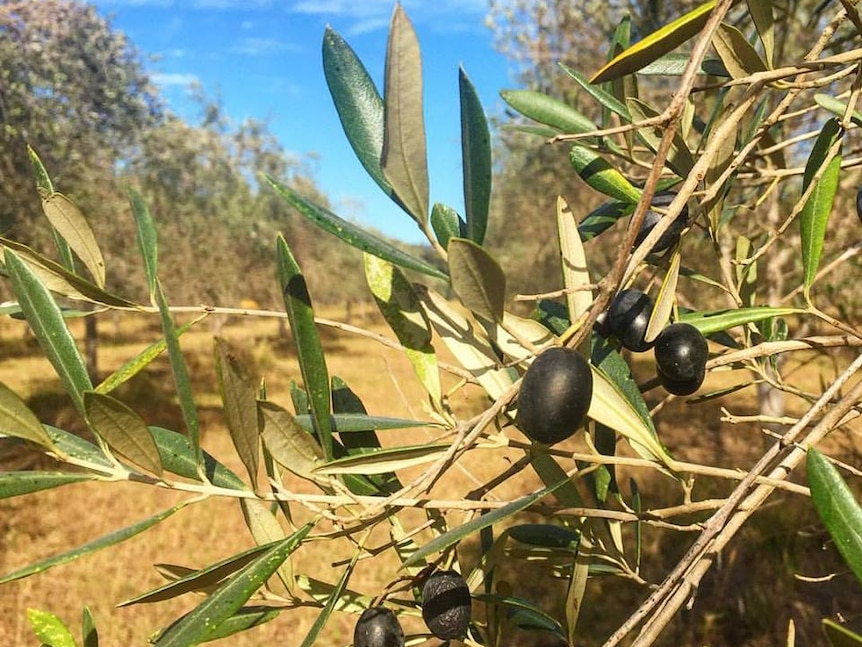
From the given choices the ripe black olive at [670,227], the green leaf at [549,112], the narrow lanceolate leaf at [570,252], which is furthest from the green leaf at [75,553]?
the green leaf at [549,112]

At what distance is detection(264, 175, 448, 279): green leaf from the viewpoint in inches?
16.1

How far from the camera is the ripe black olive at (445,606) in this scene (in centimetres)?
52

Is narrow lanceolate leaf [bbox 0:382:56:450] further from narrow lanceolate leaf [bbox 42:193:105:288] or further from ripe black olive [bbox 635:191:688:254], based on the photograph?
ripe black olive [bbox 635:191:688:254]

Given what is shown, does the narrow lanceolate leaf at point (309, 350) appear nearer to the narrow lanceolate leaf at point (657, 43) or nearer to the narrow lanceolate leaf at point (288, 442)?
the narrow lanceolate leaf at point (288, 442)

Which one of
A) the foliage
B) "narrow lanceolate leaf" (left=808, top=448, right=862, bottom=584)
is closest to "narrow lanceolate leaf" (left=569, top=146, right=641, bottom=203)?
the foliage

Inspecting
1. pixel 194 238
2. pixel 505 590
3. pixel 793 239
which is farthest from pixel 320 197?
pixel 505 590

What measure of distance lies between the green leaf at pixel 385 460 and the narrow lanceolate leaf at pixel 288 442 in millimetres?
21

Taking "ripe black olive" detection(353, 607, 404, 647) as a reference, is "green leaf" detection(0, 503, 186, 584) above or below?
above

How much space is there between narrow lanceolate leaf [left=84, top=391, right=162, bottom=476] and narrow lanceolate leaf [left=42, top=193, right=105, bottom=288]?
0.21 metres

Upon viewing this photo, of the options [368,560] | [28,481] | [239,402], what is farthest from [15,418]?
[368,560]

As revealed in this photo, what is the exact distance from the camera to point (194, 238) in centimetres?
1233

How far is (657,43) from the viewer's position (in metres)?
0.41

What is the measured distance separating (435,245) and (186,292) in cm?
1188

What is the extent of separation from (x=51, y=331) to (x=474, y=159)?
0.35m
